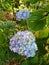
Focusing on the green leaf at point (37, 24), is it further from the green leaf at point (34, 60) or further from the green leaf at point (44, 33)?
the green leaf at point (34, 60)

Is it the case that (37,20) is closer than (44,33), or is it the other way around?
(37,20)

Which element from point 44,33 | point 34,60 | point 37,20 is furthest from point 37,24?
point 34,60

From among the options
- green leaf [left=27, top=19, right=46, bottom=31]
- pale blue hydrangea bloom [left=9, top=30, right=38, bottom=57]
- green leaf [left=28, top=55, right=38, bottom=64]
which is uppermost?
green leaf [left=27, top=19, right=46, bottom=31]

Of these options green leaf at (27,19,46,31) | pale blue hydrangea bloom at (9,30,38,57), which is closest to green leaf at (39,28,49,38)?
pale blue hydrangea bloom at (9,30,38,57)

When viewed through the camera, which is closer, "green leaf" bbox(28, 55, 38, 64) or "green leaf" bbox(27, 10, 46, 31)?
"green leaf" bbox(27, 10, 46, 31)

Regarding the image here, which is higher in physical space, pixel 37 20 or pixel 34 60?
pixel 37 20

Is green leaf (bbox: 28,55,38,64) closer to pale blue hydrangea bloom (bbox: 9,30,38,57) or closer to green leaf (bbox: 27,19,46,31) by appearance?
pale blue hydrangea bloom (bbox: 9,30,38,57)

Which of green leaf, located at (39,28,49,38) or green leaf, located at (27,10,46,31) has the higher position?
green leaf, located at (27,10,46,31)

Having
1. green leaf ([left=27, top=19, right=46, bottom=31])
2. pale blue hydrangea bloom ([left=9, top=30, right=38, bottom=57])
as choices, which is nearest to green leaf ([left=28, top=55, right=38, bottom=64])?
pale blue hydrangea bloom ([left=9, top=30, right=38, bottom=57])

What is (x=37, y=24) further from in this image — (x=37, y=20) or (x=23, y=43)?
(x=23, y=43)

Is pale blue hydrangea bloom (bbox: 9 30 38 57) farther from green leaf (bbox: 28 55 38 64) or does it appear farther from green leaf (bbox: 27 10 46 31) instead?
green leaf (bbox: 27 10 46 31)

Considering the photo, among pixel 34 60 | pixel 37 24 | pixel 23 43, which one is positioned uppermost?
pixel 37 24
